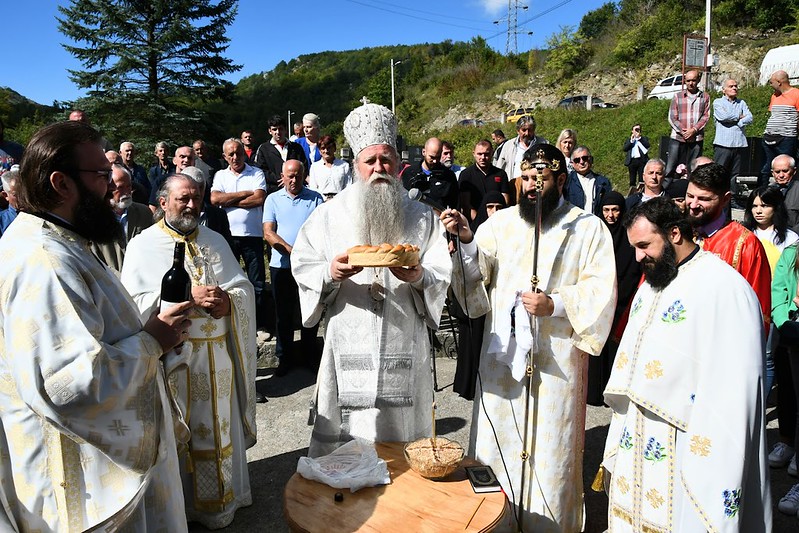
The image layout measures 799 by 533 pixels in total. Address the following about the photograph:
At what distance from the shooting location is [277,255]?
6.82 meters

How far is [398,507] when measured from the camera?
8.87 feet

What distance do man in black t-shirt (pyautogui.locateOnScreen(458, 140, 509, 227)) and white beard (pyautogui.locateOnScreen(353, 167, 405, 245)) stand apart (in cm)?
403

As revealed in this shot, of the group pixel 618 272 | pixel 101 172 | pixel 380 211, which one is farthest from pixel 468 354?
pixel 101 172

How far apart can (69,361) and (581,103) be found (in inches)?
1275

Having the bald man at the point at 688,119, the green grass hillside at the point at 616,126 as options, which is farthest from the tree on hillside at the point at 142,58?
the bald man at the point at 688,119

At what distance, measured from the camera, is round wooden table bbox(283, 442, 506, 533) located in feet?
8.41

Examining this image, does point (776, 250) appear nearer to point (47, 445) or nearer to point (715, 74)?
point (47, 445)

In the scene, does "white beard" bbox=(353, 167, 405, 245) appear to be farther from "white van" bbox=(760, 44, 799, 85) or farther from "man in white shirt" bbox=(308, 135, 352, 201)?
"white van" bbox=(760, 44, 799, 85)

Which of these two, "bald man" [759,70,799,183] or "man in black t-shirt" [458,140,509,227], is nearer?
"man in black t-shirt" [458,140,509,227]

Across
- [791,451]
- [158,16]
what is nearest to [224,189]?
[791,451]

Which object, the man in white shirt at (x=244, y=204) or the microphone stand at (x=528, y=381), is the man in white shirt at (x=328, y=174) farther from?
the microphone stand at (x=528, y=381)

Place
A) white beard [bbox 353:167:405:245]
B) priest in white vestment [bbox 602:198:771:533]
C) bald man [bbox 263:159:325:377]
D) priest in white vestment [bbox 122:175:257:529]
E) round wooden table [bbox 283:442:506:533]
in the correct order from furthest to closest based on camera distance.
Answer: bald man [bbox 263:159:325:377], priest in white vestment [bbox 122:175:257:529], white beard [bbox 353:167:405:245], priest in white vestment [bbox 602:198:771:533], round wooden table [bbox 283:442:506:533]

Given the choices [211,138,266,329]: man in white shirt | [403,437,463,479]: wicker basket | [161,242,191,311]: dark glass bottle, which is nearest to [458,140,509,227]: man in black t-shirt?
[211,138,266,329]: man in white shirt

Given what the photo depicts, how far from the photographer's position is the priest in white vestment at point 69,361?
6.61 ft
